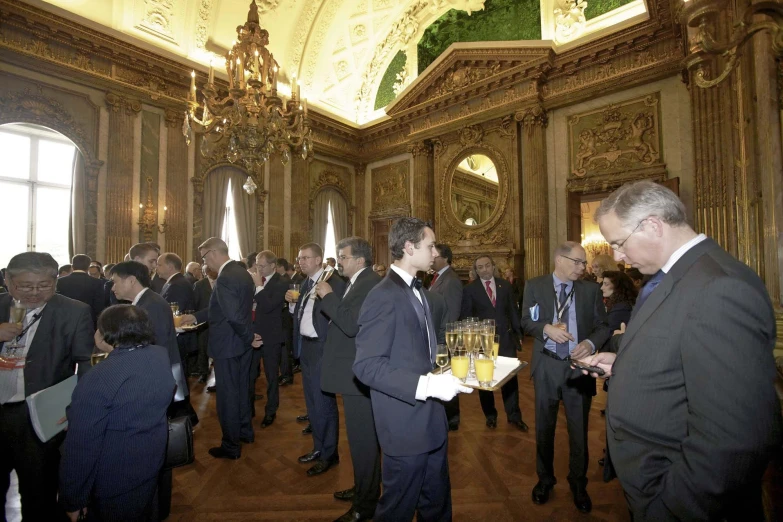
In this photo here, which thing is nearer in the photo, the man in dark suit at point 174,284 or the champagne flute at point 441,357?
the champagne flute at point 441,357

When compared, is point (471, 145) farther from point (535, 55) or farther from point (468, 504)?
point (468, 504)

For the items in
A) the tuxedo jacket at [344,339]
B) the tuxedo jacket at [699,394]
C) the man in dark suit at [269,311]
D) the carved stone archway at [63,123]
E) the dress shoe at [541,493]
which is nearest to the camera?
the tuxedo jacket at [699,394]

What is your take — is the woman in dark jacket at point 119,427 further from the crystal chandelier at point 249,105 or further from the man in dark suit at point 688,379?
the crystal chandelier at point 249,105

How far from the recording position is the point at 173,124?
27.8ft

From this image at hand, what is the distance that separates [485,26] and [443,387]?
10.8 m

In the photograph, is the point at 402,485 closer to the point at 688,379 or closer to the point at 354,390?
the point at 354,390

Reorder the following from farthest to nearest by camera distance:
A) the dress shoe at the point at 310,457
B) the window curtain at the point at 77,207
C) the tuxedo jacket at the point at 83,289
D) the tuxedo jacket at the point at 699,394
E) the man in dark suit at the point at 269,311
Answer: the window curtain at the point at 77,207
the tuxedo jacket at the point at 83,289
the man in dark suit at the point at 269,311
the dress shoe at the point at 310,457
the tuxedo jacket at the point at 699,394

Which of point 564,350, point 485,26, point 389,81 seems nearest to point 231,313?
point 564,350

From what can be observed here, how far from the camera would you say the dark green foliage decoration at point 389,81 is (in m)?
11.4

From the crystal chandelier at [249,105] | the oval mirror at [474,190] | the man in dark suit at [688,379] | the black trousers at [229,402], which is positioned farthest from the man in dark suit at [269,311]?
the oval mirror at [474,190]

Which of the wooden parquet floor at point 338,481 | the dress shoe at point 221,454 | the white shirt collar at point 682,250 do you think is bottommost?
the wooden parquet floor at point 338,481

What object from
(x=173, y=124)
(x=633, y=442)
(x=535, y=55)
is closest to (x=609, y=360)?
(x=633, y=442)

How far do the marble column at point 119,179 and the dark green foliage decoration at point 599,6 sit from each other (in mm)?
9810

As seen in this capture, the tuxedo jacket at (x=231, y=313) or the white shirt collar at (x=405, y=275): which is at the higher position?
the white shirt collar at (x=405, y=275)
